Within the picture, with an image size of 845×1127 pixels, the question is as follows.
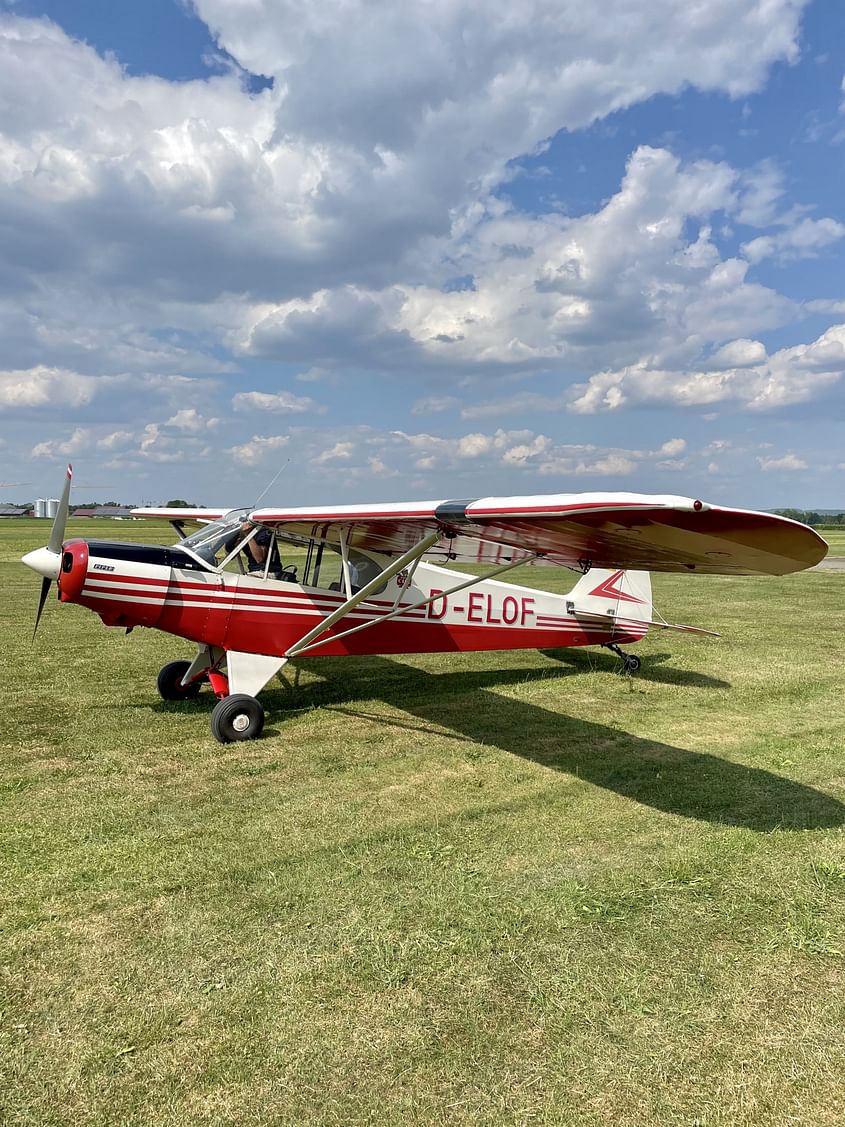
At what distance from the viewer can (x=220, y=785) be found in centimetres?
519

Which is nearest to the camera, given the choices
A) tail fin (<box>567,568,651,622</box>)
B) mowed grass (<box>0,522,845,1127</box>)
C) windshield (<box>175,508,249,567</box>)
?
mowed grass (<box>0,522,845,1127</box>)

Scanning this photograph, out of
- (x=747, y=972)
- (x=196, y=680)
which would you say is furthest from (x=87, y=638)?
(x=747, y=972)

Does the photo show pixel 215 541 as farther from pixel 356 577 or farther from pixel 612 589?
pixel 612 589

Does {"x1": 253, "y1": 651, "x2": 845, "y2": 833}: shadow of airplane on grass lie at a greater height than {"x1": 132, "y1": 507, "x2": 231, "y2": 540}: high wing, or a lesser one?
lesser

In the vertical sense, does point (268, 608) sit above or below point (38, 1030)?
above

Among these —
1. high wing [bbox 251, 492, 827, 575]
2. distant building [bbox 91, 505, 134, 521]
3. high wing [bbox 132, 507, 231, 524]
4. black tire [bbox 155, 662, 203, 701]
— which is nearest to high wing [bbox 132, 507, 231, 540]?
high wing [bbox 132, 507, 231, 524]

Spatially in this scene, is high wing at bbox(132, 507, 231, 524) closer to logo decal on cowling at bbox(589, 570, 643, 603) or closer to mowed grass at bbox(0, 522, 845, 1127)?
mowed grass at bbox(0, 522, 845, 1127)

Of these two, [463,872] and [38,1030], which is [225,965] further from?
[463,872]

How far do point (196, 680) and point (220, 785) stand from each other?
2.65 metres

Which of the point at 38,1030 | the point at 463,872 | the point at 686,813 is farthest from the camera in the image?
the point at 686,813

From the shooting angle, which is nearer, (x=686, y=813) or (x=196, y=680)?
(x=686, y=813)

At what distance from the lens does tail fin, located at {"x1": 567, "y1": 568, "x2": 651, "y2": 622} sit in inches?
361

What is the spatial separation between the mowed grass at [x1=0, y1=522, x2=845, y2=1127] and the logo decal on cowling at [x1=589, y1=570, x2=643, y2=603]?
2.54m

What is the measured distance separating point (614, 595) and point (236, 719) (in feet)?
18.1
